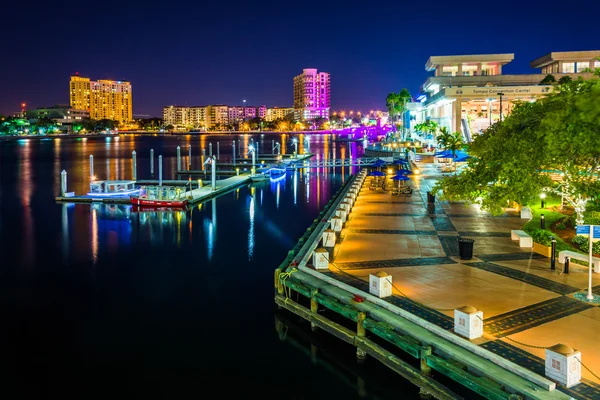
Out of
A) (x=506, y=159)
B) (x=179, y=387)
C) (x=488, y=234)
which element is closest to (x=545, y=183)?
(x=506, y=159)

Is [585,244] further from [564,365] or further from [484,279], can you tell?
[564,365]

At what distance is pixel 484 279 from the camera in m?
17.8

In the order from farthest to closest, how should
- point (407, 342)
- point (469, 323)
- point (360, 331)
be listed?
point (360, 331)
point (407, 342)
point (469, 323)

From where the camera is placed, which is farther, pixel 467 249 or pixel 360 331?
pixel 467 249

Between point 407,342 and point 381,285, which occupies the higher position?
point 381,285

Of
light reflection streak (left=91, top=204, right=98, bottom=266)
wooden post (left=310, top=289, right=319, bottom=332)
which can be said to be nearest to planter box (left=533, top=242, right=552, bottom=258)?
wooden post (left=310, top=289, right=319, bottom=332)

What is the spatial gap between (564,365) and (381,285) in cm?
606

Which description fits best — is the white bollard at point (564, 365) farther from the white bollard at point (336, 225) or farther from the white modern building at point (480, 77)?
the white modern building at point (480, 77)

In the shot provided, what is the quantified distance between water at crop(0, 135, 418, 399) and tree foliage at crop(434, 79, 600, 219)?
7.84 meters

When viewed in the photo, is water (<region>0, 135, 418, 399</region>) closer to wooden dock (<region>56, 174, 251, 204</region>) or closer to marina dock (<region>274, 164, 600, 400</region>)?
marina dock (<region>274, 164, 600, 400</region>)

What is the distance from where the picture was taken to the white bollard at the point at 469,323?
1302 cm

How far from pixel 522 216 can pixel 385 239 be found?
29.9ft

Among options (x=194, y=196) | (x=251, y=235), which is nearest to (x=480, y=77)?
(x=194, y=196)

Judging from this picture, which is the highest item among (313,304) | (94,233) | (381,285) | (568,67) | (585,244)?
(568,67)
